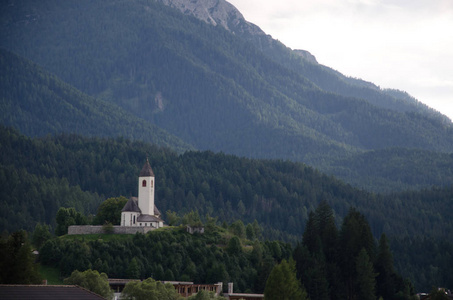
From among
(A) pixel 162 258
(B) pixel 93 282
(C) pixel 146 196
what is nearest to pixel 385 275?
(A) pixel 162 258

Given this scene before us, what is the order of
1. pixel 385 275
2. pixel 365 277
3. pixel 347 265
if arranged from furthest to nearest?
pixel 347 265 < pixel 385 275 < pixel 365 277

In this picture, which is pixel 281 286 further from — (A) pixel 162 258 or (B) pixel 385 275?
(A) pixel 162 258

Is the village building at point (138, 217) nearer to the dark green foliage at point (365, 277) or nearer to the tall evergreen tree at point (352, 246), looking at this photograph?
the tall evergreen tree at point (352, 246)

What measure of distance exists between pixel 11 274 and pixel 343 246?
211 feet

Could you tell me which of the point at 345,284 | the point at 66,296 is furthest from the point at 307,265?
the point at 66,296

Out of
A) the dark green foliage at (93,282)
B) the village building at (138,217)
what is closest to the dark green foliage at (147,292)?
the dark green foliage at (93,282)

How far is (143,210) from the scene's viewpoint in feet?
602

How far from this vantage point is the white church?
180750mm

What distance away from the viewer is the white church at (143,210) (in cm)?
18075

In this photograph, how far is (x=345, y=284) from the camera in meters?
165

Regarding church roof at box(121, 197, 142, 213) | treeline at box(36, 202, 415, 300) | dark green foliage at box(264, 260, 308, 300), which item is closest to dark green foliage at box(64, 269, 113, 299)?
treeline at box(36, 202, 415, 300)

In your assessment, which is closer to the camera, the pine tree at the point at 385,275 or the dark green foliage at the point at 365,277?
the dark green foliage at the point at 365,277

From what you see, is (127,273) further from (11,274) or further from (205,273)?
(11,274)

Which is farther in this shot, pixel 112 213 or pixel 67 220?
pixel 112 213
